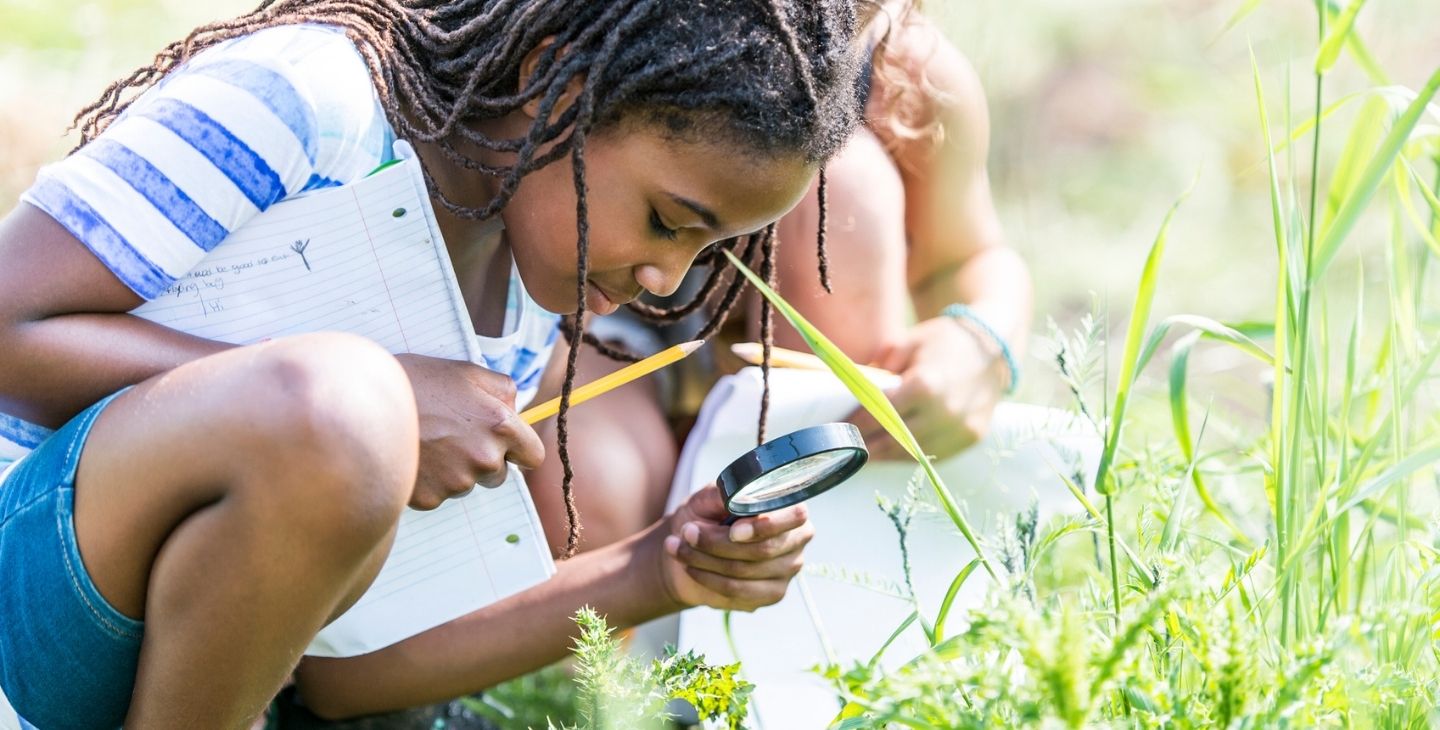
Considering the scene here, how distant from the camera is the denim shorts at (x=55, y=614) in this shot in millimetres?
918

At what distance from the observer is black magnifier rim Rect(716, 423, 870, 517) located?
108 cm

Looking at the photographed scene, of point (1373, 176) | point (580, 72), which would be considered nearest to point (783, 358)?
point (580, 72)

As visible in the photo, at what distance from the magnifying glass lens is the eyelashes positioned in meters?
0.21

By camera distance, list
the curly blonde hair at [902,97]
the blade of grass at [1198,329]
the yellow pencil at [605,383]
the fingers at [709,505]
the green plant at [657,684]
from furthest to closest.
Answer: the curly blonde hair at [902,97]
the fingers at [709,505]
the yellow pencil at [605,383]
the blade of grass at [1198,329]
the green plant at [657,684]

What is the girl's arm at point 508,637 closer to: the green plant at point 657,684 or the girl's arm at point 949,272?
the girl's arm at point 949,272

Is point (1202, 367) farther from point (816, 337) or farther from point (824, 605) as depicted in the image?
point (816, 337)

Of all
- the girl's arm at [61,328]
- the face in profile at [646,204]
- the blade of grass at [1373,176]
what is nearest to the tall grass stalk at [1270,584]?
the blade of grass at [1373,176]

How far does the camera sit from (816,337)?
0.91 m

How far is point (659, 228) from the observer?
114cm

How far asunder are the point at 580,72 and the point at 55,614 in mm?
555

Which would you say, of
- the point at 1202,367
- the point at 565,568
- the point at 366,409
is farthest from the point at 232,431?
the point at 1202,367

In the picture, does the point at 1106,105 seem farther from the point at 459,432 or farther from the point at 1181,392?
the point at 459,432

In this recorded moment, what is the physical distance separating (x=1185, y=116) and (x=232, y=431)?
7.05 feet

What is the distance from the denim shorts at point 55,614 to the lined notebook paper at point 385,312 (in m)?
0.15
